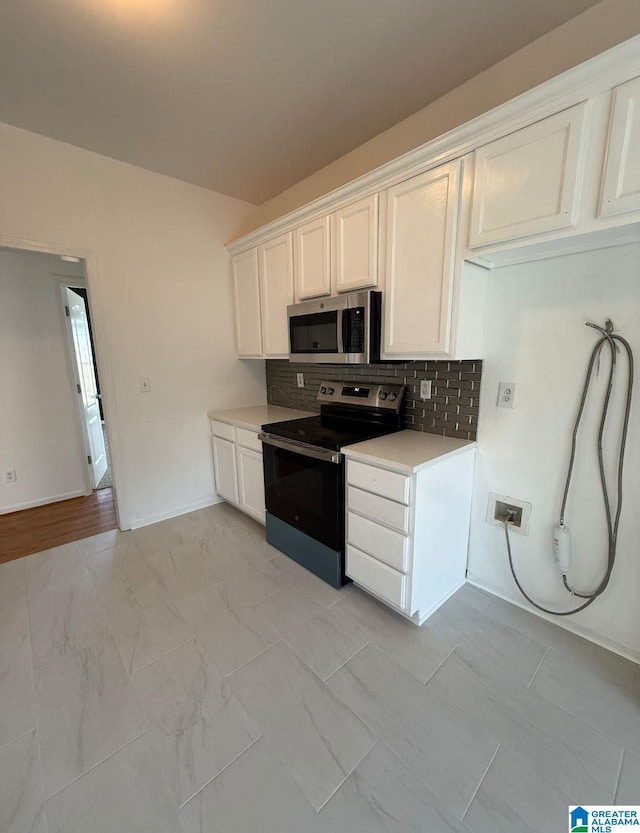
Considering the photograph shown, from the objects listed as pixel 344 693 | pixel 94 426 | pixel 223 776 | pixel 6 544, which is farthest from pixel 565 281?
pixel 94 426

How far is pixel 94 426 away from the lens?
407 cm

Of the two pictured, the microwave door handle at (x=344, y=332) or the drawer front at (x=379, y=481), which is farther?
the microwave door handle at (x=344, y=332)

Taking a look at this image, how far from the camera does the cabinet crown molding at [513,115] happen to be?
1109 millimetres

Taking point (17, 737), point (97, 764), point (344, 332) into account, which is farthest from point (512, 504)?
point (17, 737)

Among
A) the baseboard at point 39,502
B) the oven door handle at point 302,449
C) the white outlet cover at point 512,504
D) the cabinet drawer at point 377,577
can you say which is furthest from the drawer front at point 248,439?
the baseboard at point 39,502

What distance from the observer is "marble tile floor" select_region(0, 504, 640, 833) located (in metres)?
1.07

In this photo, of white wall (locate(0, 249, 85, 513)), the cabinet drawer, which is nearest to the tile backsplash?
the cabinet drawer

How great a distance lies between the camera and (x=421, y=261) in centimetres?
171

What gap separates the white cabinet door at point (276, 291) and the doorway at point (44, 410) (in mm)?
1586

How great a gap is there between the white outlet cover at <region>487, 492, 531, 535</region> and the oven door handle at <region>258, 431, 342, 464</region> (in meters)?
0.91

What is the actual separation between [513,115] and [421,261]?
602mm

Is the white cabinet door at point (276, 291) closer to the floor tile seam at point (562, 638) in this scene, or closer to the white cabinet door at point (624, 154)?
the white cabinet door at point (624, 154)

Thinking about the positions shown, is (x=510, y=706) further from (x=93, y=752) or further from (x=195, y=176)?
(x=195, y=176)
